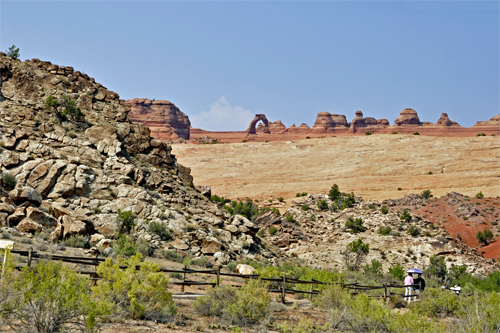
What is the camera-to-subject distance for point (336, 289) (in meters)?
14.8

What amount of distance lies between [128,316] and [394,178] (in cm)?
5690

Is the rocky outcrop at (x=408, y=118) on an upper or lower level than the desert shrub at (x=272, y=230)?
upper

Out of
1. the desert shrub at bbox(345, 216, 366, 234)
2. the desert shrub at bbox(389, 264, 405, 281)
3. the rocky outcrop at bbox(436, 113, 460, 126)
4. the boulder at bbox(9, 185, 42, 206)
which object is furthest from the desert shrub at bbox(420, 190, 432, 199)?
the rocky outcrop at bbox(436, 113, 460, 126)

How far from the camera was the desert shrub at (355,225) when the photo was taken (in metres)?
38.8

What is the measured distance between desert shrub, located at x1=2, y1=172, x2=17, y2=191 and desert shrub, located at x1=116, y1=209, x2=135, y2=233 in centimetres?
505

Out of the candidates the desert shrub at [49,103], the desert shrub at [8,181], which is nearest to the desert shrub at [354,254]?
the desert shrub at [8,181]

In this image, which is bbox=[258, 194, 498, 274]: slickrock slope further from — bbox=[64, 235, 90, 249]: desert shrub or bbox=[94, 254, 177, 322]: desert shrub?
bbox=[94, 254, 177, 322]: desert shrub

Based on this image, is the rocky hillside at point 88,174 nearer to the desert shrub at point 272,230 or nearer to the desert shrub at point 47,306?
the desert shrub at point 272,230

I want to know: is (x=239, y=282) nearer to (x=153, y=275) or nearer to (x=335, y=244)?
(x=153, y=275)

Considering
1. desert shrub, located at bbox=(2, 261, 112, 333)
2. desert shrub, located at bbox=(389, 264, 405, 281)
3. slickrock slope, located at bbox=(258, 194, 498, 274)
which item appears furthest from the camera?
slickrock slope, located at bbox=(258, 194, 498, 274)

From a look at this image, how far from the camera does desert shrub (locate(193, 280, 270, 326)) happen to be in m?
11.3

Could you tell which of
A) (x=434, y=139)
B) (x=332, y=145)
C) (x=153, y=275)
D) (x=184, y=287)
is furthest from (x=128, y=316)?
(x=434, y=139)

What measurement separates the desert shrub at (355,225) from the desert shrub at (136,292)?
3020 centimetres

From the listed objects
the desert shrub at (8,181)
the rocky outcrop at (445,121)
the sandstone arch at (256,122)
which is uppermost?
the rocky outcrop at (445,121)
